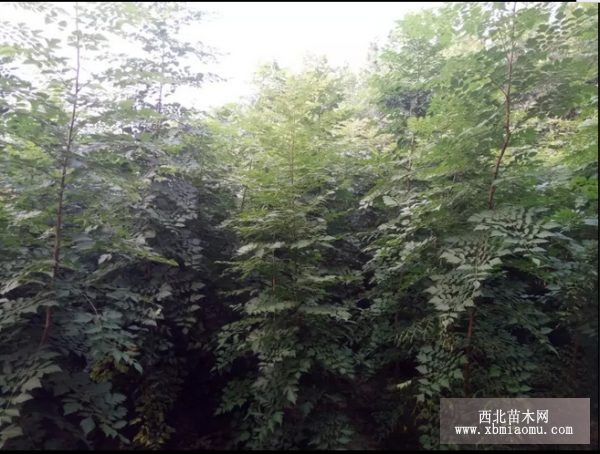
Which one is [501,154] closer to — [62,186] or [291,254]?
[291,254]

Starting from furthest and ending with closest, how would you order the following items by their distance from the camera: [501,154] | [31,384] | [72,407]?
[501,154] < [72,407] < [31,384]

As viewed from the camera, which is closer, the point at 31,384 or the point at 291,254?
the point at 31,384

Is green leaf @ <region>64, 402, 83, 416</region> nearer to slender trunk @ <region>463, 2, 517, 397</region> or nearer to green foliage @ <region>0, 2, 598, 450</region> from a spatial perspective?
green foliage @ <region>0, 2, 598, 450</region>

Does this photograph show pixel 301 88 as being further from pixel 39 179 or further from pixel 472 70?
pixel 39 179

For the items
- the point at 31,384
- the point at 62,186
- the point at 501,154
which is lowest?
the point at 31,384

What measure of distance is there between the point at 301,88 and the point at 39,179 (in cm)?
157

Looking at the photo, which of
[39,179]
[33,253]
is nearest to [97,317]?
[33,253]

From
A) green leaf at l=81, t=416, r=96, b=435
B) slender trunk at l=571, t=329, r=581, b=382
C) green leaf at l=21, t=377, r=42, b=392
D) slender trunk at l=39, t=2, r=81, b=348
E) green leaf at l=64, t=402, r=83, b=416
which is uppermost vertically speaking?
slender trunk at l=39, t=2, r=81, b=348

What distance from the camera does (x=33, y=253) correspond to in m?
1.97

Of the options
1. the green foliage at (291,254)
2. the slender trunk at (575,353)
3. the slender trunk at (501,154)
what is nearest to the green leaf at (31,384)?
the green foliage at (291,254)

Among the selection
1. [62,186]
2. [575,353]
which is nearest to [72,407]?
[62,186]

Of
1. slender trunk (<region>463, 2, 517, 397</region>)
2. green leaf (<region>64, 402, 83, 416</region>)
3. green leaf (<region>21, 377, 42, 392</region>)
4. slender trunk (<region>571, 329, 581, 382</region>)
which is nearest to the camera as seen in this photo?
green leaf (<region>21, 377, 42, 392</region>)

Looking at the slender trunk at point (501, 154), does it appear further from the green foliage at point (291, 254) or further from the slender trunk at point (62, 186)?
the slender trunk at point (62, 186)

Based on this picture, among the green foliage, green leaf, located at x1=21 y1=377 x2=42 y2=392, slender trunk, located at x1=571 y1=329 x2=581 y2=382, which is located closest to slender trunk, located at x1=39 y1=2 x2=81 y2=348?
the green foliage
